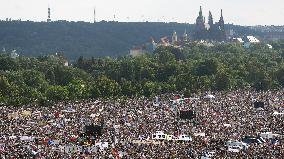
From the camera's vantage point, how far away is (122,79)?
122062 mm

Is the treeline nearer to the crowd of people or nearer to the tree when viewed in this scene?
the tree

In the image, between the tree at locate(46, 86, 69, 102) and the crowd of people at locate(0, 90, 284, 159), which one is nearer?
the crowd of people at locate(0, 90, 284, 159)

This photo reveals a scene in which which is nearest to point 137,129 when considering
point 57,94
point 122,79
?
point 57,94

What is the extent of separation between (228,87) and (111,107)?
41722 millimetres

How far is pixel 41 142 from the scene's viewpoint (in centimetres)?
5222

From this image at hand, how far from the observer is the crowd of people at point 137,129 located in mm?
48312

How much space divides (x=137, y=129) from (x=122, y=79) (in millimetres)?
62940

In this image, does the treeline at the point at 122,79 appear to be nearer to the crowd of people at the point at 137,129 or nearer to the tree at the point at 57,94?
the tree at the point at 57,94

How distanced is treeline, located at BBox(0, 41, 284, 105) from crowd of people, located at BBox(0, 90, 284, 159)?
17.4 metres

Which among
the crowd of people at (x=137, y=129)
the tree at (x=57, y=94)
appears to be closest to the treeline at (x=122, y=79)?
the tree at (x=57, y=94)

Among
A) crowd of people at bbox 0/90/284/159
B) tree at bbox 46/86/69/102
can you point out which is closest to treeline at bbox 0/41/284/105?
tree at bbox 46/86/69/102

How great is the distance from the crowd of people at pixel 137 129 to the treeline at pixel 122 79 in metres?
17.4

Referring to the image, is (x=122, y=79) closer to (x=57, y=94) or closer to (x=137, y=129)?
(x=57, y=94)

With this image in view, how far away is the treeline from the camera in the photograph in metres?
99.1
